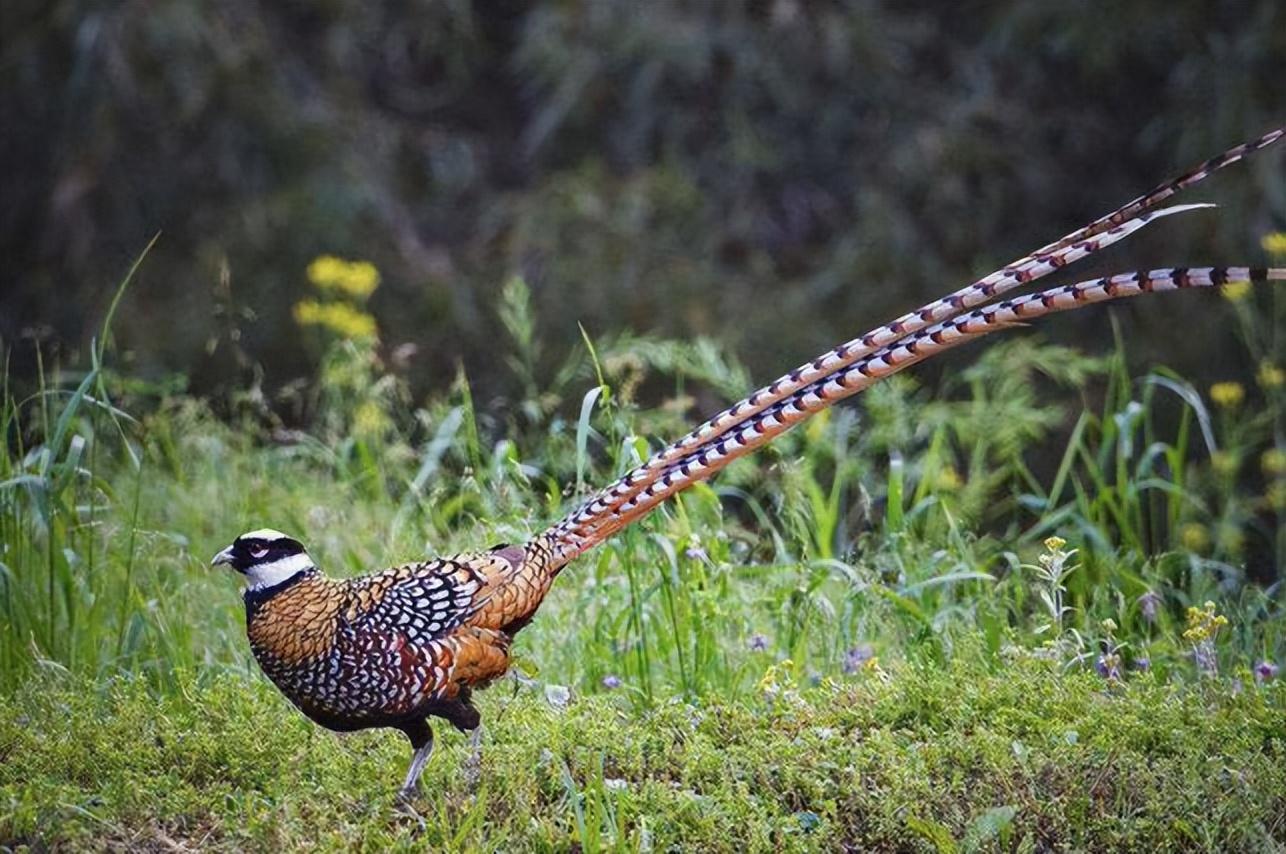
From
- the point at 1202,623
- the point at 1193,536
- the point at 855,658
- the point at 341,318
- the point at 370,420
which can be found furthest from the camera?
the point at 341,318

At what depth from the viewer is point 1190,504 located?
7.14m

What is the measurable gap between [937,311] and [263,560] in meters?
1.70

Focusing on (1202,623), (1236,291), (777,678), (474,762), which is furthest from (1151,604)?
(474,762)

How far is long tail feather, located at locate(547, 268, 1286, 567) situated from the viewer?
3.94m

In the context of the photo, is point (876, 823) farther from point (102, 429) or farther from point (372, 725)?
point (102, 429)

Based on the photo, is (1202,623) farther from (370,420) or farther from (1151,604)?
(370,420)

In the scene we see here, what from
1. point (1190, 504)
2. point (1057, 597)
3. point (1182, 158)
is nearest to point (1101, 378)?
point (1182, 158)

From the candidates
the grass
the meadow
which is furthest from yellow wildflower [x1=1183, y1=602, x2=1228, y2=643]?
the grass

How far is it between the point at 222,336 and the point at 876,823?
4.62m

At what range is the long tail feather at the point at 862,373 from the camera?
12.9 ft

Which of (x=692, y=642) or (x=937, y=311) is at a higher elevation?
(x=937, y=311)

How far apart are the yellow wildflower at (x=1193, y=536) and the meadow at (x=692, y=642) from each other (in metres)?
0.02

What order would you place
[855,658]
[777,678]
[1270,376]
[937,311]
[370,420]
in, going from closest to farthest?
[937,311], [777,678], [855,658], [1270,376], [370,420]

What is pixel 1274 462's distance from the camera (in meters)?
7.36
